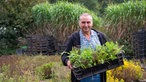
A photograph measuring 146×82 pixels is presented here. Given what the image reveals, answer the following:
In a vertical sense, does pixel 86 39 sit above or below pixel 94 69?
above

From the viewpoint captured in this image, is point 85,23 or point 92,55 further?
point 85,23

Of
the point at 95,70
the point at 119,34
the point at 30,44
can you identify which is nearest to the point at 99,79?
the point at 95,70

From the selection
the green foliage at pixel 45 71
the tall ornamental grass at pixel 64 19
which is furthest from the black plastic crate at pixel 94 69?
the tall ornamental grass at pixel 64 19

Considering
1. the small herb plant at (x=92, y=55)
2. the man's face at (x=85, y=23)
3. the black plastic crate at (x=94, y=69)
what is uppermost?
the man's face at (x=85, y=23)

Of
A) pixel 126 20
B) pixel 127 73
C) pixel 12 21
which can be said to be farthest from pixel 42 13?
pixel 127 73

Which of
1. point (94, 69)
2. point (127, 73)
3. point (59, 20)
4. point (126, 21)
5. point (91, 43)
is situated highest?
point (91, 43)

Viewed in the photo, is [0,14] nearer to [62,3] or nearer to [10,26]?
[10,26]

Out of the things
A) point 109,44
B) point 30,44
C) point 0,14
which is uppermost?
point 109,44

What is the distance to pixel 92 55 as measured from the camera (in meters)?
4.15

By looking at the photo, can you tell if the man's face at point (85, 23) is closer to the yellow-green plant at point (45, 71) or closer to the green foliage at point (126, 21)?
the yellow-green plant at point (45, 71)

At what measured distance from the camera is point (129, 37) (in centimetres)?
1321

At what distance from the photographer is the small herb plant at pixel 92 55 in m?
4.05

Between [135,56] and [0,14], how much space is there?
27.7ft

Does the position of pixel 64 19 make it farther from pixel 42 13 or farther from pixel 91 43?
pixel 91 43
